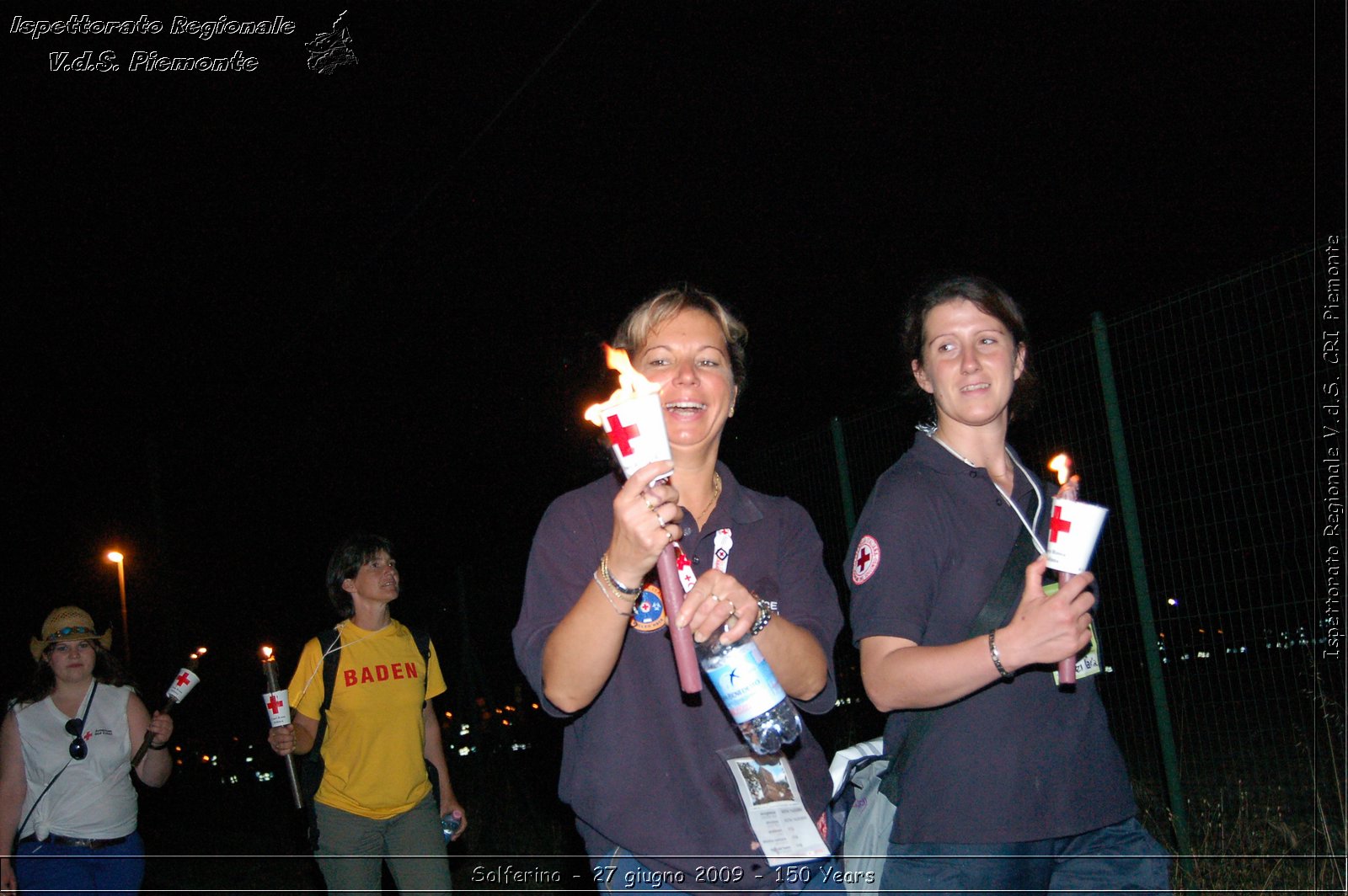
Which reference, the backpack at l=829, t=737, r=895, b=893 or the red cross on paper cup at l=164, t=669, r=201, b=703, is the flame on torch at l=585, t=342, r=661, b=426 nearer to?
the backpack at l=829, t=737, r=895, b=893

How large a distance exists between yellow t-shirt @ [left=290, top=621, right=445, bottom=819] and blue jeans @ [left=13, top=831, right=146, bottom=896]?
1.33 m

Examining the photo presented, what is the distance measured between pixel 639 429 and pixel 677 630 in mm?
475

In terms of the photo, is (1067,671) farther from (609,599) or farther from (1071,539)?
(609,599)

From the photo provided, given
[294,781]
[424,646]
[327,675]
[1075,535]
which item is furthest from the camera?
[294,781]

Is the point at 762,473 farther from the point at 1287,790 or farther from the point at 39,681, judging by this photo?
the point at 39,681

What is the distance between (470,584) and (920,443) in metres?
9.53

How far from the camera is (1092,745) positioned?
113 inches

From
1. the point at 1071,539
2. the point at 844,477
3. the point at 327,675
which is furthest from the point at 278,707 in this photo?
the point at 1071,539

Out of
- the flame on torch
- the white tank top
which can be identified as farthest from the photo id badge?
the white tank top

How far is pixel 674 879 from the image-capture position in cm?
261

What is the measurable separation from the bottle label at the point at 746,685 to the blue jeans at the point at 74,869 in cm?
531

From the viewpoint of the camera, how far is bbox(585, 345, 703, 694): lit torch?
93.4 inches

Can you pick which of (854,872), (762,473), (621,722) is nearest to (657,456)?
(621,722)

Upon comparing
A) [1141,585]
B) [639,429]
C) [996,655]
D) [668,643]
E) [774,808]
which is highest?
[639,429]
